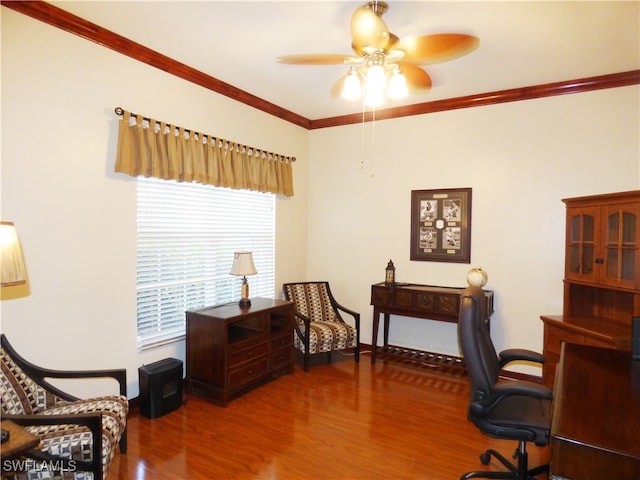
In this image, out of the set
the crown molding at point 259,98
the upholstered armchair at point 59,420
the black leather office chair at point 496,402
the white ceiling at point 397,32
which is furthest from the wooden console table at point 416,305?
the upholstered armchair at point 59,420

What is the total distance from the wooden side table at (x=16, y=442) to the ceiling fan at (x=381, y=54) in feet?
7.42

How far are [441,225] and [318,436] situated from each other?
2.51 metres

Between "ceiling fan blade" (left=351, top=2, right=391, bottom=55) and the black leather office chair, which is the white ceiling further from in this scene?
the black leather office chair

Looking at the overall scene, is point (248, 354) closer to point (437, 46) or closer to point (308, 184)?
point (308, 184)

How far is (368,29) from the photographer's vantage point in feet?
6.32

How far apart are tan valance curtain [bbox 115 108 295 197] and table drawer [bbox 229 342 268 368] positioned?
5.09 ft

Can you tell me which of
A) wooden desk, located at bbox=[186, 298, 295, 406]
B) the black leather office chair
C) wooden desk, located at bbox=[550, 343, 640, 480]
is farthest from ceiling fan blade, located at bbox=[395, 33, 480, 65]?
wooden desk, located at bbox=[186, 298, 295, 406]

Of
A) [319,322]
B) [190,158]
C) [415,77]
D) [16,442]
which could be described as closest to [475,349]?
[415,77]

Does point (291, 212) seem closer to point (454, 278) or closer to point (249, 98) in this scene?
point (249, 98)

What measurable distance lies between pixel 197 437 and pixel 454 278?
2.90m

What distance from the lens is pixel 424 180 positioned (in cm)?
423

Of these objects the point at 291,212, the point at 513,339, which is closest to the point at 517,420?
the point at 513,339

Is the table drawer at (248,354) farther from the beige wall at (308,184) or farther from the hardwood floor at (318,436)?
the beige wall at (308,184)

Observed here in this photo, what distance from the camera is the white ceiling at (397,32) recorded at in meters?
2.35
